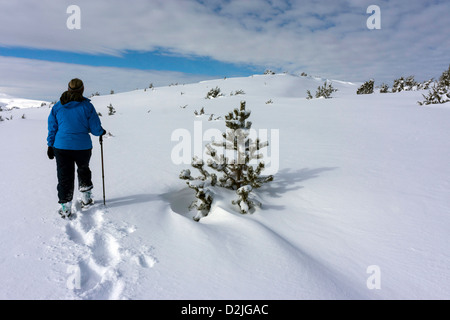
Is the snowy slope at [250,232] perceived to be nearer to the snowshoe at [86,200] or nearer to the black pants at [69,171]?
the snowshoe at [86,200]

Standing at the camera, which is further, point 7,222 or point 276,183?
point 276,183

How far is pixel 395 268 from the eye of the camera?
2.21 metres

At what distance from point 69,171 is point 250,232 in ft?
7.46

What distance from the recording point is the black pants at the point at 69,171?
2941mm

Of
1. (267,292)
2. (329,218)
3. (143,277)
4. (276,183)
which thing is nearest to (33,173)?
(143,277)

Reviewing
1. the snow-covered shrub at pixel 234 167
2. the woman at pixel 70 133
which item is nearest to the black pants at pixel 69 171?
the woman at pixel 70 133

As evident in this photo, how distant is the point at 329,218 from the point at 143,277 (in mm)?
2166

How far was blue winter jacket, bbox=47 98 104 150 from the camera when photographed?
3.06m

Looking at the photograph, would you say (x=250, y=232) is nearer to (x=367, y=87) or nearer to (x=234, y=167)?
(x=234, y=167)

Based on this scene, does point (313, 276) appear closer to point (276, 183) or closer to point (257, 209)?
point (257, 209)

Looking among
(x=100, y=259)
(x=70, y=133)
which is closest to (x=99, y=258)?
(x=100, y=259)

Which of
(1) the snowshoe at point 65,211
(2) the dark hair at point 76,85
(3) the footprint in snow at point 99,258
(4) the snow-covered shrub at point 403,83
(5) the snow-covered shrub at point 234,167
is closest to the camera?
(3) the footprint in snow at point 99,258

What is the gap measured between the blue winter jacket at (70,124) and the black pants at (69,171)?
0.26ft

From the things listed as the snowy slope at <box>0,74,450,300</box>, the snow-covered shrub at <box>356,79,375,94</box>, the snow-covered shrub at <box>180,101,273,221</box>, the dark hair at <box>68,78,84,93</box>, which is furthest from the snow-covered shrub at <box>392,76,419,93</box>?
the dark hair at <box>68,78,84,93</box>
